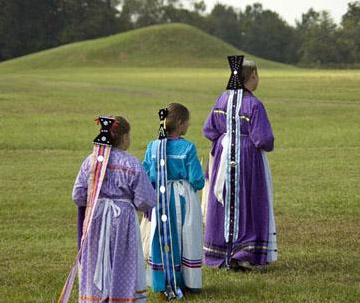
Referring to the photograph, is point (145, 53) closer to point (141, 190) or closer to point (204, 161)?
point (204, 161)

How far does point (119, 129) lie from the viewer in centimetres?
615

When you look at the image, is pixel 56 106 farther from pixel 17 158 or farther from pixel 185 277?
pixel 185 277

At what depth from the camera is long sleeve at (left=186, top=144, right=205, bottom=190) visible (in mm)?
7078

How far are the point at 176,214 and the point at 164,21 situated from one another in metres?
111

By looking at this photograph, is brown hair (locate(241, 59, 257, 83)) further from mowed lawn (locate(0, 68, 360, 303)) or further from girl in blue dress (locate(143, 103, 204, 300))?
mowed lawn (locate(0, 68, 360, 303))

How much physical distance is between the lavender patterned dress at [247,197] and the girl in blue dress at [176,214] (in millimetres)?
1126

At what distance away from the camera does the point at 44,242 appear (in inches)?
380

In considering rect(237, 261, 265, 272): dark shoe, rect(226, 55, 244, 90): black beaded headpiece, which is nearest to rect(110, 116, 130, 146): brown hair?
rect(226, 55, 244, 90): black beaded headpiece

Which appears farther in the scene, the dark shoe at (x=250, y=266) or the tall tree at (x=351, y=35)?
the tall tree at (x=351, y=35)

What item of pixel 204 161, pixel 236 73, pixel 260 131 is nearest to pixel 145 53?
pixel 204 161

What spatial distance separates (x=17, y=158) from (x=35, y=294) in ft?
38.1

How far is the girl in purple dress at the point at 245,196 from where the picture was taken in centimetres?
818

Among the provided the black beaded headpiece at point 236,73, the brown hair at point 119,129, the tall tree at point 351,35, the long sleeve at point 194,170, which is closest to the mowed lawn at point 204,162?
the long sleeve at point 194,170

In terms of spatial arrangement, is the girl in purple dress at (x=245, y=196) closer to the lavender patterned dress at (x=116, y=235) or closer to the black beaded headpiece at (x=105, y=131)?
the lavender patterned dress at (x=116, y=235)
